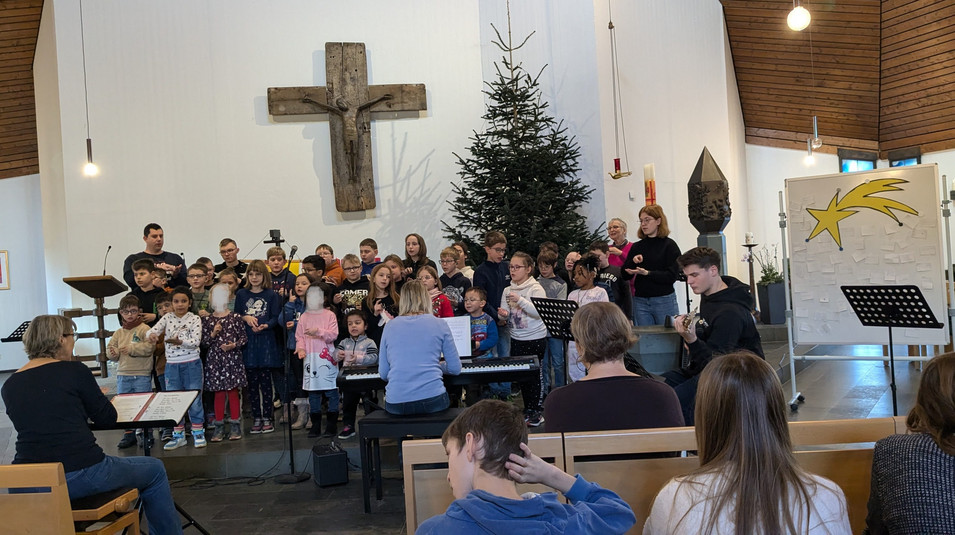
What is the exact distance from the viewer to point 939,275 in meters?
6.00

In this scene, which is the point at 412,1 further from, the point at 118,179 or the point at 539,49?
the point at 118,179

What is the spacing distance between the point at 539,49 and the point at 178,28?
16.0 feet

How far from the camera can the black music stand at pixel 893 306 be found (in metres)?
4.66

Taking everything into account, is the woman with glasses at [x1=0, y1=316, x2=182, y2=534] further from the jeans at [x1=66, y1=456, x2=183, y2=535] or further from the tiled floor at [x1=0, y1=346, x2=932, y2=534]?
the tiled floor at [x1=0, y1=346, x2=932, y2=534]

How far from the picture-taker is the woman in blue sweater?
454 centimetres

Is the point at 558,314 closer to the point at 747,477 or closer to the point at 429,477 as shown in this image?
the point at 429,477

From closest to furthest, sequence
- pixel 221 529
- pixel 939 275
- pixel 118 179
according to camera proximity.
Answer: pixel 221 529 → pixel 939 275 → pixel 118 179

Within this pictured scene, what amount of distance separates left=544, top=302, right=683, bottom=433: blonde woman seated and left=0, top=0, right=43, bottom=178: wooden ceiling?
10.5m

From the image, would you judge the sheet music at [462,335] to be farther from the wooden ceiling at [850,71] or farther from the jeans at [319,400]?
the wooden ceiling at [850,71]

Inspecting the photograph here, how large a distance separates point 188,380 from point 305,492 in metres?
1.55

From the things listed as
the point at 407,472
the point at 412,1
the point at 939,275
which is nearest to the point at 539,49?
the point at 412,1

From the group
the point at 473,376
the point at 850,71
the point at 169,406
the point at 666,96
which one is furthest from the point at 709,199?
the point at 169,406

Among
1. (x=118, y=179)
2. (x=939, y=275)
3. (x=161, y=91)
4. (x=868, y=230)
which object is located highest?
(x=161, y=91)

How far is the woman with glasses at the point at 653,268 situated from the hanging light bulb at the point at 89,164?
688 cm
